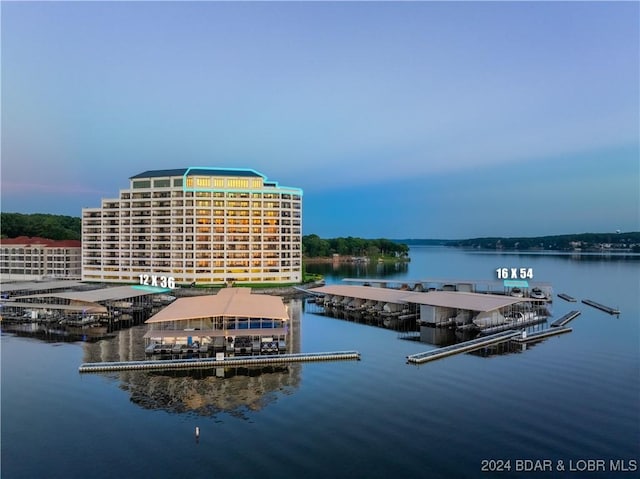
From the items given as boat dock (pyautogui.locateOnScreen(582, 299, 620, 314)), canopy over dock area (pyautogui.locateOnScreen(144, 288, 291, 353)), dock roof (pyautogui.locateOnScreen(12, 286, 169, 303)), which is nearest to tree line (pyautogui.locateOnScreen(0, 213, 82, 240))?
dock roof (pyautogui.locateOnScreen(12, 286, 169, 303))

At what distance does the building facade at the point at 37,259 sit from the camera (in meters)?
85.7

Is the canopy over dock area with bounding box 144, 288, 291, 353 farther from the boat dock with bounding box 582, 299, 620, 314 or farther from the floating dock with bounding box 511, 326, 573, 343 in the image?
the boat dock with bounding box 582, 299, 620, 314

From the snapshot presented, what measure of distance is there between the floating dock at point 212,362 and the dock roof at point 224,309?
340cm

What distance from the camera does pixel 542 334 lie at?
4144 centimetres

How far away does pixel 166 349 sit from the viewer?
3478 cm

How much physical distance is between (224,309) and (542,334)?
2770cm

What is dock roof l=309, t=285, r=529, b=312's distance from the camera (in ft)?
145

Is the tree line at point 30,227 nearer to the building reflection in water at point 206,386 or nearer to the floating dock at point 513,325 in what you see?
the building reflection in water at point 206,386

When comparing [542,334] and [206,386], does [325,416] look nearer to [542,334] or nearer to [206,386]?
[206,386]

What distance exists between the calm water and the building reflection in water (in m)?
0.12

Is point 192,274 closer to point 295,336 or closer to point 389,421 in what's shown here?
point 295,336

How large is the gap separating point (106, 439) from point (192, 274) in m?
57.2

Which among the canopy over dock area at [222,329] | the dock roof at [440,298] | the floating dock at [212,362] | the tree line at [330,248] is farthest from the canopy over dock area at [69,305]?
the tree line at [330,248]

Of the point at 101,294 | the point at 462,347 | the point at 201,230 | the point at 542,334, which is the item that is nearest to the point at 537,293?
the point at 542,334
